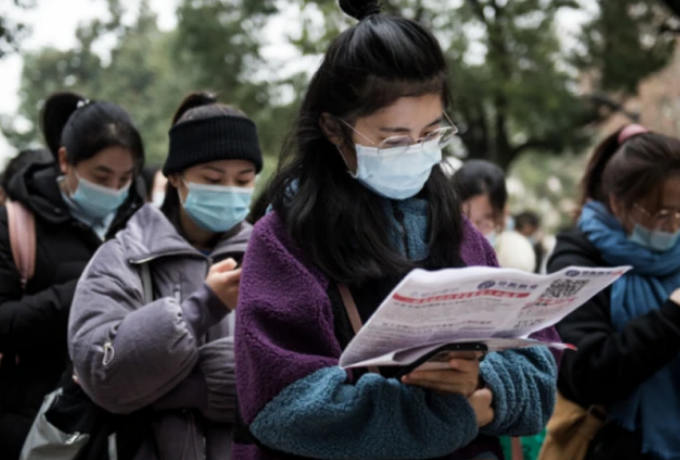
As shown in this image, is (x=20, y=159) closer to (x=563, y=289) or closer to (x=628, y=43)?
Result: (x=563, y=289)

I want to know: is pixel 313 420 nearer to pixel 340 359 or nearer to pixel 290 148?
pixel 340 359

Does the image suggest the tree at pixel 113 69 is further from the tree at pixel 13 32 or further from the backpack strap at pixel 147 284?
the backpack strap at pixel 147 284

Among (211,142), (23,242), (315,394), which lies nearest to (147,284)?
(211,142)

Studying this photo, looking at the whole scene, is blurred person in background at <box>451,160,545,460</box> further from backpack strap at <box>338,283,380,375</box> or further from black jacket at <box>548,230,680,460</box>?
backpack strap at <box>338,283,380,375</box>

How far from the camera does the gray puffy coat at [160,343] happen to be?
2.61 metres

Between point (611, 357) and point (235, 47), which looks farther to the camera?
point (235, 47)

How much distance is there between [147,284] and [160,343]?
0.32 meters

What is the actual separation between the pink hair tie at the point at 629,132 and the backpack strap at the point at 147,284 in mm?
1887

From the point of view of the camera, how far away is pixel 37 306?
10.8ft

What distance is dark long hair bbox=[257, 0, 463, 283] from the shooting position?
200 cm

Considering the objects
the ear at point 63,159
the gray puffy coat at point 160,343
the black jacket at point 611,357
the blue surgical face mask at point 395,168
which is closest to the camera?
the blue surgical face mask at point 395,168

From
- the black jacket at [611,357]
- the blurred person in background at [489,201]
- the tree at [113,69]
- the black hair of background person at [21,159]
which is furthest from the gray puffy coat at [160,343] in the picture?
the tree at [113,69]

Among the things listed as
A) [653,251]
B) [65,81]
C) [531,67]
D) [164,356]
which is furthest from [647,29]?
[65,81]

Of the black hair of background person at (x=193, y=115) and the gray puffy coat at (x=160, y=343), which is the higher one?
the black hair of background person at (x=193, y=115)
